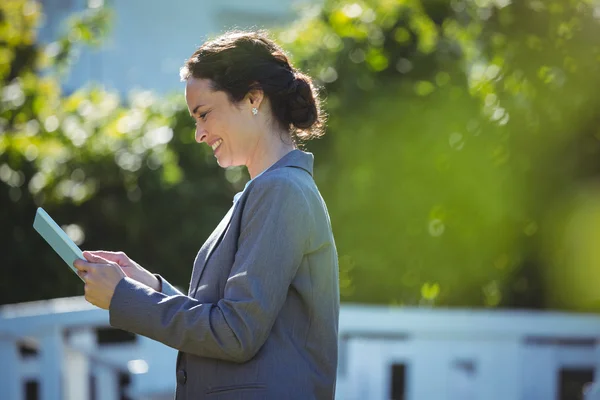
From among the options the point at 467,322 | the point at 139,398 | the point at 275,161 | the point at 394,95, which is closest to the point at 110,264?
the point at 275,161

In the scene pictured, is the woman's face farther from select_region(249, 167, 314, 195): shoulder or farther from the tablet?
the tablet

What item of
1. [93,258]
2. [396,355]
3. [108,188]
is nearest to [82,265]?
[93,258]

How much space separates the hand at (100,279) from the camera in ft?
5.86

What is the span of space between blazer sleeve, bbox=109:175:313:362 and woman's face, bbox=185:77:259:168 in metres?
0.17

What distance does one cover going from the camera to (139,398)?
10.8 ft

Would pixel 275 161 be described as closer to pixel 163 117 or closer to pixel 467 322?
pixel 467 322

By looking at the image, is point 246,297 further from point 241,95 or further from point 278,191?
point 241,95

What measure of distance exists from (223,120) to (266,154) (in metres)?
0.13

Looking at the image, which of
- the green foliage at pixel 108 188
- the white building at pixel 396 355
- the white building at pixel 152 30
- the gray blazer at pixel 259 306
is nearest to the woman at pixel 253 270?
the gray blazer at pixel 259 306

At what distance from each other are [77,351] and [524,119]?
234 centimetres

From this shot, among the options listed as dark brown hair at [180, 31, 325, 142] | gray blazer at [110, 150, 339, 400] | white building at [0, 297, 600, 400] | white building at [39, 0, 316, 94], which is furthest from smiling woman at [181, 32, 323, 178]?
white building at [39, 0, 316, 94]

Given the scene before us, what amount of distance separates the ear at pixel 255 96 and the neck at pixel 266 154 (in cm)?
9

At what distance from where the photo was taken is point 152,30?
12734mm

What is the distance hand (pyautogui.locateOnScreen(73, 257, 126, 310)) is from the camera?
179 cm
